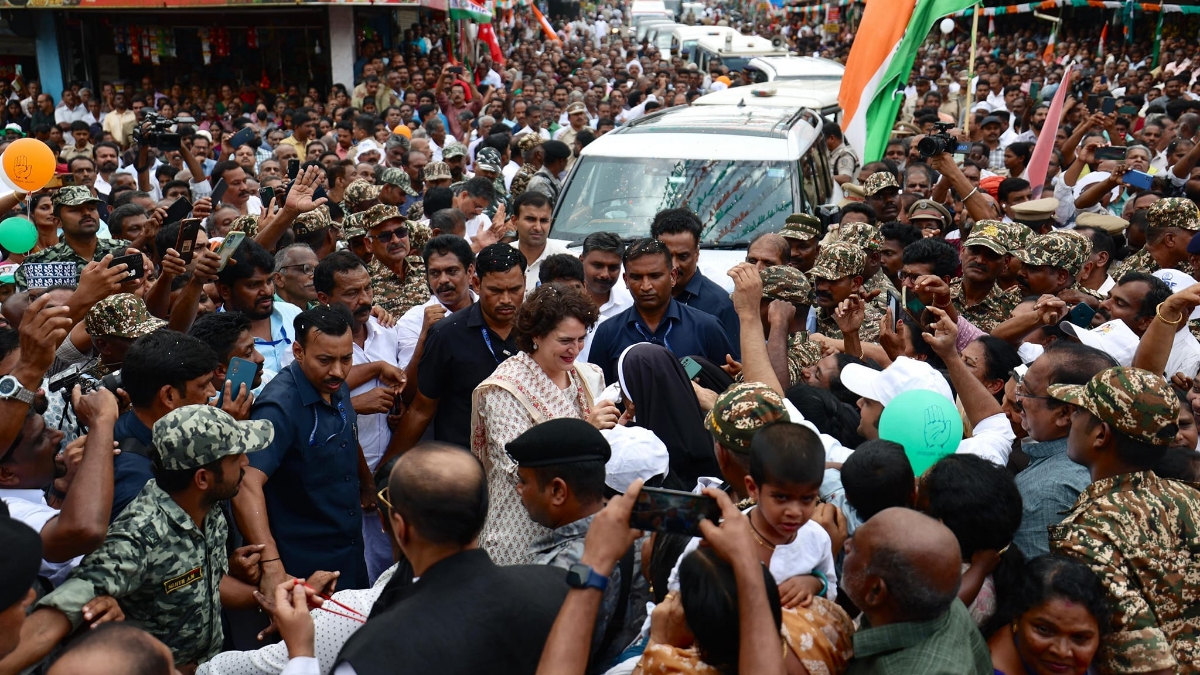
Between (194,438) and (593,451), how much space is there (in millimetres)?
1222

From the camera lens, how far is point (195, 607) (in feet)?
10.4

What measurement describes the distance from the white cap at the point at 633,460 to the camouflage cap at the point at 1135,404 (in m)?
1.31

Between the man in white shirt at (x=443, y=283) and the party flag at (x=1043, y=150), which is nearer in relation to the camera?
the man in white shirt at (x=443, y=283)

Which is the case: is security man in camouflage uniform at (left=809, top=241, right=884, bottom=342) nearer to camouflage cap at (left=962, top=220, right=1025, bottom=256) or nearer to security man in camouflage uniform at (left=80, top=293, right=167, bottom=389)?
camouflage cap at (left=962, top=220, right=1025, bottom=256)

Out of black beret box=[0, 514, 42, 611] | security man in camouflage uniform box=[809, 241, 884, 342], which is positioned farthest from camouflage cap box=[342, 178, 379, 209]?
black beret box=[0, 514, 42, 611]

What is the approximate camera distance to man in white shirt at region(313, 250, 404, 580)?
484cm

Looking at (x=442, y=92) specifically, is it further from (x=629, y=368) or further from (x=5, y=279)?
(x=629, y=368)

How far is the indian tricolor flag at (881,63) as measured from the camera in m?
9.41

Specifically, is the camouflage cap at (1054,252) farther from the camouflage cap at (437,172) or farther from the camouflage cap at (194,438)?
the camouflage cap at (437,172)

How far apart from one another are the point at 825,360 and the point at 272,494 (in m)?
2.40

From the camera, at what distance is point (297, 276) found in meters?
5.74

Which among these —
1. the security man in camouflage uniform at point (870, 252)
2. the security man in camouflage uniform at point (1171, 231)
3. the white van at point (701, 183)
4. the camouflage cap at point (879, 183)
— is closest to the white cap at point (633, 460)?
the security man in camouflage uniform at point (870, 252)

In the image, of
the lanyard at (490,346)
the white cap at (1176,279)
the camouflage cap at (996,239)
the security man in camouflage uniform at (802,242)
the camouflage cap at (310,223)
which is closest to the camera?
the lanyard at (490,346)

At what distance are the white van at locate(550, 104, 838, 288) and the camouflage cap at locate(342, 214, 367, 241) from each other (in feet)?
5.24
